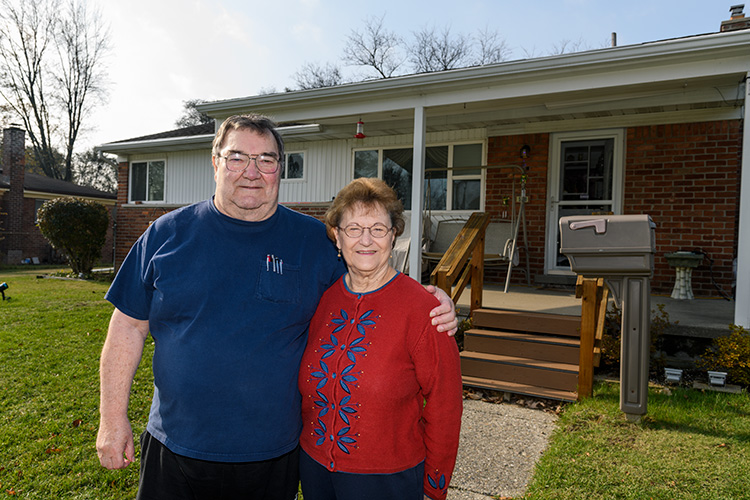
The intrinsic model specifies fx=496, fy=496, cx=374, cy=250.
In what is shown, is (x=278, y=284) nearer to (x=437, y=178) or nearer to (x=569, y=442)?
(x=569, y=442)

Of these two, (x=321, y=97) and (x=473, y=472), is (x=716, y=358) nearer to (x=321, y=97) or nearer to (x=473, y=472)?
(x=473, y=472)

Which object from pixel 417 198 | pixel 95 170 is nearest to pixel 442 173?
pixel 417 198

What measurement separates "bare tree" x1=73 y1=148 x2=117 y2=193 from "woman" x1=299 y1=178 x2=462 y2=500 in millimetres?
34251

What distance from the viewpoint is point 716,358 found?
4.38 meters

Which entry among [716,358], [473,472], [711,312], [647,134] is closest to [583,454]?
[473,472]

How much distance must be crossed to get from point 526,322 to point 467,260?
A: 89 cm

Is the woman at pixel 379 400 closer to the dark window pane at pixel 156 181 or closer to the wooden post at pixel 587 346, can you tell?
the wooden post at pixel 587 346

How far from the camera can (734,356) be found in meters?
4.16

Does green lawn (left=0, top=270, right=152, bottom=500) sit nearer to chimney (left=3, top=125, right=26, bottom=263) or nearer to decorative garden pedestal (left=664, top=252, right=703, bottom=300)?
decorative garden pedestal (left=664, top=252, right=703, bottom=300)

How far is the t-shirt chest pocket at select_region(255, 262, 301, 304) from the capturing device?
1.56m

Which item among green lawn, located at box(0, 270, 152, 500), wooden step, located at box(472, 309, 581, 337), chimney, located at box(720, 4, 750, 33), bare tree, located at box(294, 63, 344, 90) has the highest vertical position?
bare tree, located at box(294, 63, 344, 90)

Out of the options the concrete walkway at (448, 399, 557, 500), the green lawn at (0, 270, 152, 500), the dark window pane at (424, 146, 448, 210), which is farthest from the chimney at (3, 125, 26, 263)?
the concrete walkway at (448, 399, 557, 500)

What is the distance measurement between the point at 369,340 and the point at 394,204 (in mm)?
480

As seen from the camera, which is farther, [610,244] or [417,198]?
[417,198]
